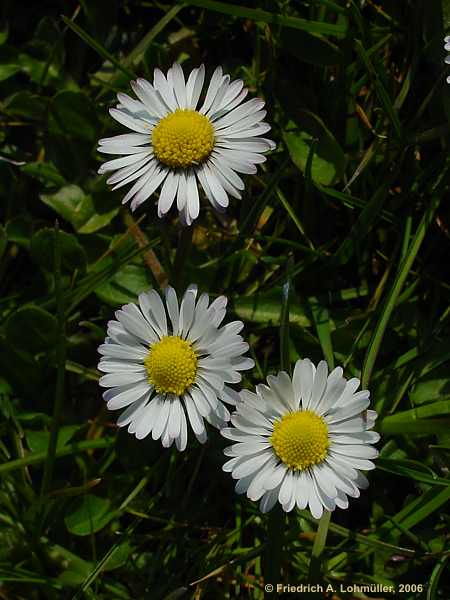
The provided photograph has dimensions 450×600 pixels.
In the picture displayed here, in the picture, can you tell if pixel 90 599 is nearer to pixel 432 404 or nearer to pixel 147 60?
pixel 432 404

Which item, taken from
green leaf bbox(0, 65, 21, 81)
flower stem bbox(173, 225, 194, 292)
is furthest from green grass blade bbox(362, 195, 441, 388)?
green leaf bbox(0, 65, 21, 81)

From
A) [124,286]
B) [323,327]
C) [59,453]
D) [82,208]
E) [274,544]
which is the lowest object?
[274,544]

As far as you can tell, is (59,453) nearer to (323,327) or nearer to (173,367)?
(173,367)

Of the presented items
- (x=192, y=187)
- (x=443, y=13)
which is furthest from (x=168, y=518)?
(x=443, y=13)

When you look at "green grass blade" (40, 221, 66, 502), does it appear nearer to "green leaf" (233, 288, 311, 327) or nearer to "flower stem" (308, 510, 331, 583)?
"green leaf" (233, 288, 311, 327)

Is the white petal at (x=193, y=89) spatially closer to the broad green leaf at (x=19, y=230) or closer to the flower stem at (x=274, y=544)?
the broad green leaf at (x=19, y=230)

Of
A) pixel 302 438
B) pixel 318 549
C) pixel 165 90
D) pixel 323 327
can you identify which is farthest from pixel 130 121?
pixel 318 549
